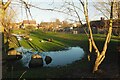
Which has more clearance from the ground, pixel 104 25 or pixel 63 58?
pixel 104 25

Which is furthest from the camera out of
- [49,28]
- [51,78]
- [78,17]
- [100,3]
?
[49,28]

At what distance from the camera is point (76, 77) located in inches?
647

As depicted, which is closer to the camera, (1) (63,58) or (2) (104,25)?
(1) (63,58)

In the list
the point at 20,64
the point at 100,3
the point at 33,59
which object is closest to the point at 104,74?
the point at 100,3

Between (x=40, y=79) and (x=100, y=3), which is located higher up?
(x=100, y=3)

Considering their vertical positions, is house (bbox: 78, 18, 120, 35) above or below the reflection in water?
above

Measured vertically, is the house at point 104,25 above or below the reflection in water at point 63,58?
above

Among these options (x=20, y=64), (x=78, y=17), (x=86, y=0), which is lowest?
(x=20, y=64)

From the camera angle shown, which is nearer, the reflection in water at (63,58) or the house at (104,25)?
the house at (104,25)

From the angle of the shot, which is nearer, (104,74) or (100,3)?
(104,74)

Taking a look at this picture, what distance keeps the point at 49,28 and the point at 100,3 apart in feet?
242

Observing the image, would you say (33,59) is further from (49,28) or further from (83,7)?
(49,28)

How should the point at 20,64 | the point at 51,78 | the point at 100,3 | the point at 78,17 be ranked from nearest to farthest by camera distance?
the point at 51,78, the point at 78,17, the point at 100,3, the point at 20,64

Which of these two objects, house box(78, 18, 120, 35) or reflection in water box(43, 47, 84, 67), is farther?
reflection in water box(43, 47, 84, 67)
